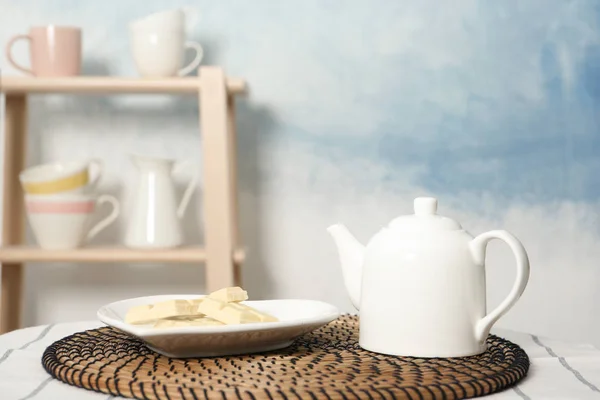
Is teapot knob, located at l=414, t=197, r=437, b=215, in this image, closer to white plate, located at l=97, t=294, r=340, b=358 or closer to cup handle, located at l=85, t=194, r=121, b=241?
white plate, located at l=97, t=294, r=340, b=358

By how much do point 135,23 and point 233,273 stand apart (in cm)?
60

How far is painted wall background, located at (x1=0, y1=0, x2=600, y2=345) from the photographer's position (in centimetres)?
209

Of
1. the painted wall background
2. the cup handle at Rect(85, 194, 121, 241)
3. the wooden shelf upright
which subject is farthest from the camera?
the painted wall background

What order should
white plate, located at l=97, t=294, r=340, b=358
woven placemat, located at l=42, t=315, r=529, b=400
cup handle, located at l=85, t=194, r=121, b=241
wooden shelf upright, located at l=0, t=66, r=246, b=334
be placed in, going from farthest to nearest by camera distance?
cup handle, located at l=85, t=194, r=121, b=241 < wooden shelf upright, located at l=0, t=66, r=246, b=334 < white plate, located at l=97, t=294, r=340, b=358 < woven placemat, located at l=42, t=315, r=529, b=400

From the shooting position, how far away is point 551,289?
2.11 metres

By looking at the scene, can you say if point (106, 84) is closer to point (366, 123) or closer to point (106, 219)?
point (106, 219)

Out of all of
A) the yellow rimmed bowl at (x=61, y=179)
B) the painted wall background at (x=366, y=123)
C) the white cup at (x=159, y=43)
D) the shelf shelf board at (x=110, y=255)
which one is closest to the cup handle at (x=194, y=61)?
the white cup at (x=159, y=43)

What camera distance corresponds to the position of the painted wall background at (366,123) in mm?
2086

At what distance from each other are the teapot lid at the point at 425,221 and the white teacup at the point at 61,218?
3.54 ft

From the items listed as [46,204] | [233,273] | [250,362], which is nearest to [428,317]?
[250,362]

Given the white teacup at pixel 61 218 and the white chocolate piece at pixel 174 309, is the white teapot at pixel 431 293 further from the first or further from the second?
the white teacup at pixel 61 218

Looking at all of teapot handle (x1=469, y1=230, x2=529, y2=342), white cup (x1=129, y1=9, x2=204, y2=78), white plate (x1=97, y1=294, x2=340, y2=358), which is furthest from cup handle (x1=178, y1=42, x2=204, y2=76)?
teapot handle (x1=469, y1=230, x2=529, y2=342)

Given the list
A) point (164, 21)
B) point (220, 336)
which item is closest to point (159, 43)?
point (164, 21)

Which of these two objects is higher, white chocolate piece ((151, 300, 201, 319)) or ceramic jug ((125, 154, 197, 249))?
ceramic jug ((125, 154, 197, 249))
